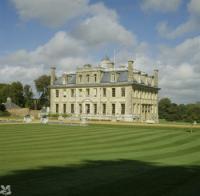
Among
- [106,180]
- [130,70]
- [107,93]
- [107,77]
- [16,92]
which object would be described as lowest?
[106,180]

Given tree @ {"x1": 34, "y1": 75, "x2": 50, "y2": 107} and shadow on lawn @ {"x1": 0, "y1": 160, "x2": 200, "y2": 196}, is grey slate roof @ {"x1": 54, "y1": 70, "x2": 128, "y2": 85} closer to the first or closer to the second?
tree @ {"x1": 34, "y1": 75, "x2": 50, "y2": 107}

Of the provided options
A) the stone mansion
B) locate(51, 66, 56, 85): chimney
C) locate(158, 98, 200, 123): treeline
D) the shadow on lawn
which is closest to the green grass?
the shadow on lawn

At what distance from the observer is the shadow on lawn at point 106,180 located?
898 centimetres

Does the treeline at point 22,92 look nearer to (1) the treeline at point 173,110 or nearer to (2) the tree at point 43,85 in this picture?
(2) the tree at point 43,85

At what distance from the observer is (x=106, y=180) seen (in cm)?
1036

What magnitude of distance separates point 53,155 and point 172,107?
3328 inches

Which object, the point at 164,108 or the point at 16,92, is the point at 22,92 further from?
the point at 164,108

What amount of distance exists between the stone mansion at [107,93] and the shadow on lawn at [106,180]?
180 ft

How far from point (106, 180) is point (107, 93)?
61.1 m

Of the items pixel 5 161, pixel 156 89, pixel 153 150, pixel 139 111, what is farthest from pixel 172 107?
pixel 5 161

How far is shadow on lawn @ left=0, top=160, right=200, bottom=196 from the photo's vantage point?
8.98 m

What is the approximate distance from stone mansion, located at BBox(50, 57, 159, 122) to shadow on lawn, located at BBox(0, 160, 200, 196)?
5494 centimetres

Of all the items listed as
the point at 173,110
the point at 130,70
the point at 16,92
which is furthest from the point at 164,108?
the point at 16,92

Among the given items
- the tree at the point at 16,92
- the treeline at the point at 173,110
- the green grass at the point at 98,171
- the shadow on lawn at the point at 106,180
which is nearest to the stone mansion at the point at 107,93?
the treeline at the point at 173,110
